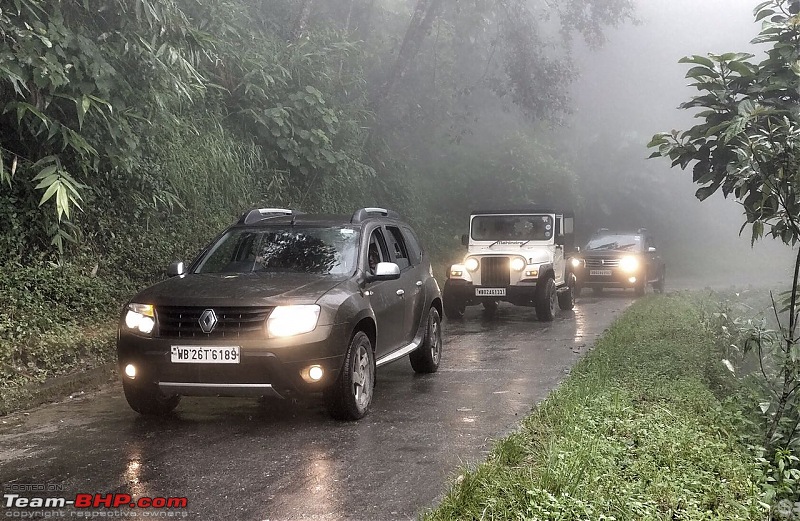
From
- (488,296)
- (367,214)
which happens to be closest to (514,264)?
(488,296)

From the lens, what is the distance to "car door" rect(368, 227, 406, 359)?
287 inches

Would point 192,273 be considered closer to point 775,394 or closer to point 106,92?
point 106,92

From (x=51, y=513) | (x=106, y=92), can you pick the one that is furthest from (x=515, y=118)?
(x=51, y=513)

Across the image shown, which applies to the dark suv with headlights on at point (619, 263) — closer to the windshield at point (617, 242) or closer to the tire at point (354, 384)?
the windshield at point (617, 242)

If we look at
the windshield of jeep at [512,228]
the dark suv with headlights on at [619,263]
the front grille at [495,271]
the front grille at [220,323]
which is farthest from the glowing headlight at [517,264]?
the front grille at [220,323]

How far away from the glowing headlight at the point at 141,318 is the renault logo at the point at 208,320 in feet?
1.46

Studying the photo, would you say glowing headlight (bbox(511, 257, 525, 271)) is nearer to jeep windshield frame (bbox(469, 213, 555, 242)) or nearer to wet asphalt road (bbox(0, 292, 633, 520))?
jeep windshield frame (bbox(469, 213, 555, 242))

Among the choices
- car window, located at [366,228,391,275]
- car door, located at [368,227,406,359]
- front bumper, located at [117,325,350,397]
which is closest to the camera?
front bumper, located at [117,325,350,397]

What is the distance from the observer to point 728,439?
602 cm

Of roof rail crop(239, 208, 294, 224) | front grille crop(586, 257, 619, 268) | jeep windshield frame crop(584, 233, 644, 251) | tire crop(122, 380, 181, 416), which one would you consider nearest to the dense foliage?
roof rail crop(239, 208, 294, 224)

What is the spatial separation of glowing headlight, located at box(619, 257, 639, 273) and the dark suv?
14586 mm

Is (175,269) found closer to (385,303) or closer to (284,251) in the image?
(284,251)

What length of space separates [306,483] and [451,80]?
855 inches

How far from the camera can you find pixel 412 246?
909cm
